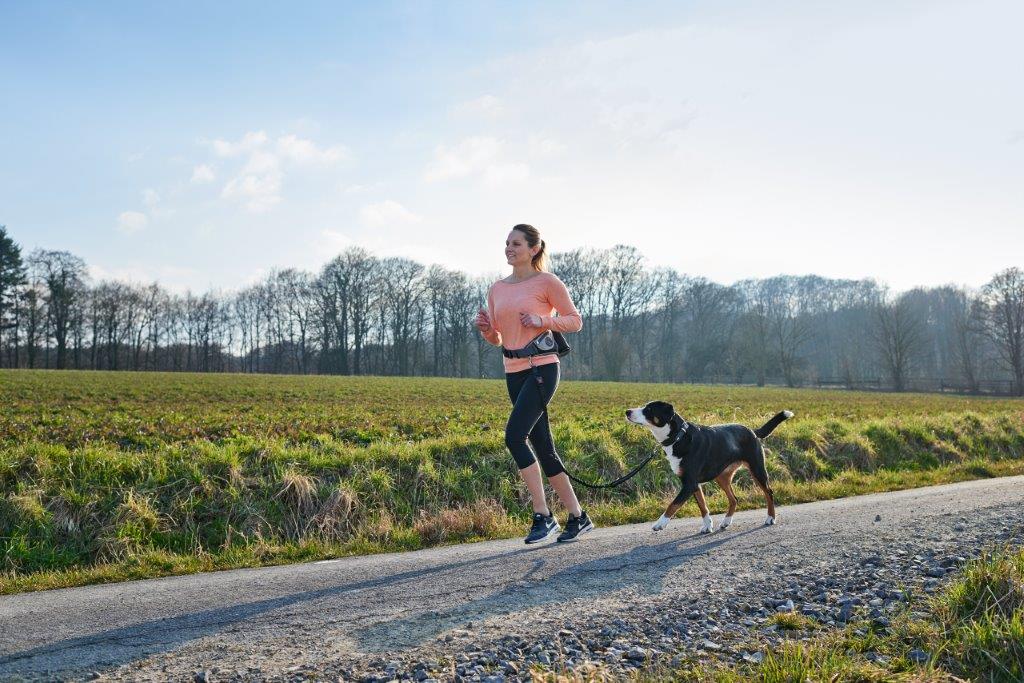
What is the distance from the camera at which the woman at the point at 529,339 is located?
17.9 ft

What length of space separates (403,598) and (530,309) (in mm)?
2430

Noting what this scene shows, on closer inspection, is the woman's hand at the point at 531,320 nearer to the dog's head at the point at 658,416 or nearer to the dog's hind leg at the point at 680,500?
the dog's head at the point at 658,416

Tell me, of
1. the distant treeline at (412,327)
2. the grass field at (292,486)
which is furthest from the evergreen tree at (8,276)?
the grass field at (292,486)

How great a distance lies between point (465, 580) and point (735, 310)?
9116cm

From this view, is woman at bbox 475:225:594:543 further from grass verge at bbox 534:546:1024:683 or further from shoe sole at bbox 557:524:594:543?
grass verge at bbox 534:546:1024:683

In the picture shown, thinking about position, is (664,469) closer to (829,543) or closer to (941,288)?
(829,543)

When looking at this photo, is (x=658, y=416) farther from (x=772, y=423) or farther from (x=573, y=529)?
(x=772, y=423)

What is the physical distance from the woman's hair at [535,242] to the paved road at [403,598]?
2.35 meters

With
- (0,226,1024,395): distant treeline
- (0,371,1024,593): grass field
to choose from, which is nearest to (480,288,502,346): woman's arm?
(0,371,1024,593): grass field

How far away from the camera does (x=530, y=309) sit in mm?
5523

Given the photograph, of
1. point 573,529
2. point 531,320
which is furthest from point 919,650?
point 531,320

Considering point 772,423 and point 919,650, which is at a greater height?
point 772,423

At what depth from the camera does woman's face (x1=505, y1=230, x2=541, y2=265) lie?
18.3ft

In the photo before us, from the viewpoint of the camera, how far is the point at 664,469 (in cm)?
1007
